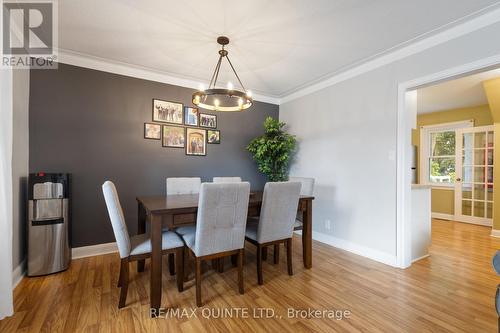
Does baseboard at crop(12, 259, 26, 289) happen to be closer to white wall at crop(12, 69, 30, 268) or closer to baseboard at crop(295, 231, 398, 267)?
white wall at crop(12, 69, 30, 268)

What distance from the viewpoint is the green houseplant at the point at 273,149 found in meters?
3.72

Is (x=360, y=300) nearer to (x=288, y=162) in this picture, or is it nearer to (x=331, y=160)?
(x=331, y=160)

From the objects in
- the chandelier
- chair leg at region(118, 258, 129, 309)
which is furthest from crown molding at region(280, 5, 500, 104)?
chair leg at region(118, 258, 129, 309)

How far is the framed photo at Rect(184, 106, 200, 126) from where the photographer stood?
347cm

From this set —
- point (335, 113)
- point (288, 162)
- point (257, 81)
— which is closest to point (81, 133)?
point (257, 81)

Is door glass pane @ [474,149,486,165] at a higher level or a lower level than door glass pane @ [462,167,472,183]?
higher

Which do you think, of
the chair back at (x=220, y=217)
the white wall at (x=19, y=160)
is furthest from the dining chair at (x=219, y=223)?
the white wall at (x=19, y=160)

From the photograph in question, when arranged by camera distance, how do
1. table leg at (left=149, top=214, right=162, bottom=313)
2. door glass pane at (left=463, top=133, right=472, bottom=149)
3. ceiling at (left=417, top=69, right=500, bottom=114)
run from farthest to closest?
door glass pane at (left=463, top=133, right=472, bottom=149) < ceiling at (left=417, top=69, right=500, bottom=114) < table leg at (left=149, top=214, right=162, bottom=313)

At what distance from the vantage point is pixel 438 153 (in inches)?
208

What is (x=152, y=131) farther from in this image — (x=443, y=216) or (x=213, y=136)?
(x=443, y=216)

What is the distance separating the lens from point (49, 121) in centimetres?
262

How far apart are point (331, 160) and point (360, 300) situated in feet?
6.44

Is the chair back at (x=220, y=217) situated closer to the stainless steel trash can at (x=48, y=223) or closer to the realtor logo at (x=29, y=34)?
the stainless steel trash can at (x=48, y=223)

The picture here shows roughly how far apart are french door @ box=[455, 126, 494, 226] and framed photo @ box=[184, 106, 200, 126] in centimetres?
551
